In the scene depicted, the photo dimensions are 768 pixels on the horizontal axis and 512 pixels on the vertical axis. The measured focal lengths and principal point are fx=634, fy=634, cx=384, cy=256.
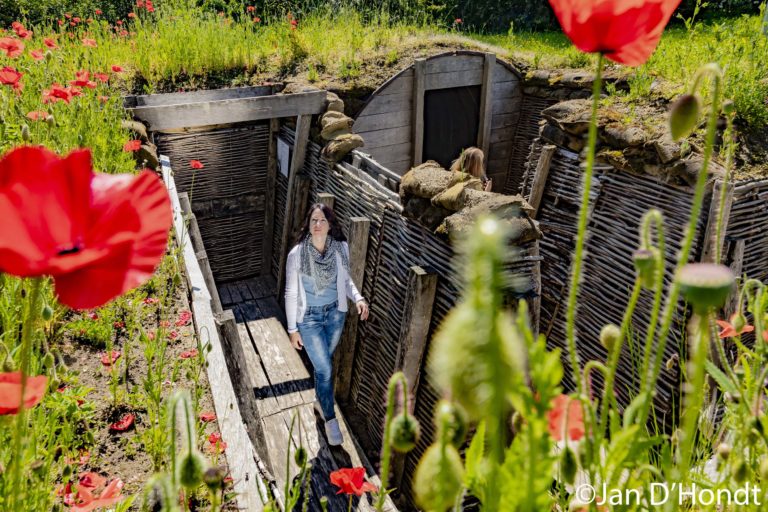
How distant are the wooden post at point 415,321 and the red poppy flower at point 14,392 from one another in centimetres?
340

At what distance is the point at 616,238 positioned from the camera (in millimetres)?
5074

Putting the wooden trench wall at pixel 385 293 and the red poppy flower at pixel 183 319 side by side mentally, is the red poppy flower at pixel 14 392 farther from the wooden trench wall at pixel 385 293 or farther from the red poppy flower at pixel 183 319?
the wooden trench wall at pixel 385 293

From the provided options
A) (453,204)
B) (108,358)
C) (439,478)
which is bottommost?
(108,358)

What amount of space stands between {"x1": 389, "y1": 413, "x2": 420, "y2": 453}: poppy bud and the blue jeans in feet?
13.4

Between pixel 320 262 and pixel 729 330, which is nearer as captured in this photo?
pixel 729 330

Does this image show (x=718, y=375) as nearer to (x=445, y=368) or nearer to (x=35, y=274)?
(x=445, y=368)

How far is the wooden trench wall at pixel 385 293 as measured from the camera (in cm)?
442

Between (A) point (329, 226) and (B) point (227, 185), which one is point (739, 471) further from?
(B) point (227, 185)

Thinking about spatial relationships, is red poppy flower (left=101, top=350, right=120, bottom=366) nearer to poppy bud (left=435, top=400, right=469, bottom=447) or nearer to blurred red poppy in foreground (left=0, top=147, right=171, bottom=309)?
blurred red poppy in foreground (left=0, top=147, right=171, bottom=309)

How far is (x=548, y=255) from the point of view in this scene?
19.4ft

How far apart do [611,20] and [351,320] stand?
490cm

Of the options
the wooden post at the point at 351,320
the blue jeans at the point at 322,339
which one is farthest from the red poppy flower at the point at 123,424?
the wooden post at the point at 351,320

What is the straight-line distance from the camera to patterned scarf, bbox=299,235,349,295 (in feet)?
15.1

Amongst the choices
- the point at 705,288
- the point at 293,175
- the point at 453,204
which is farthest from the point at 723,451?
the point at 293,175
